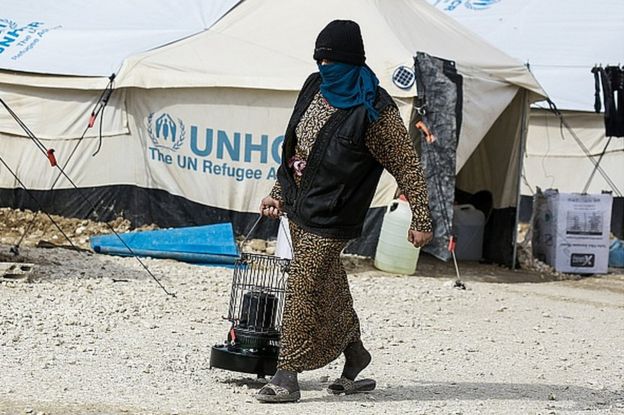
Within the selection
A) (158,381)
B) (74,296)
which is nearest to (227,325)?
(74,296)

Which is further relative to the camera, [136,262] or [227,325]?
[136,262]

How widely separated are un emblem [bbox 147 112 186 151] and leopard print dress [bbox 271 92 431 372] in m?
6.33

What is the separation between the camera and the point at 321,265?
19.6 ft

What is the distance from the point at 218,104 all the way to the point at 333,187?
6310 mm

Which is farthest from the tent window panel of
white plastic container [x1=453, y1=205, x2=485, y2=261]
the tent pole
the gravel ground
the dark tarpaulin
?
the tent pole

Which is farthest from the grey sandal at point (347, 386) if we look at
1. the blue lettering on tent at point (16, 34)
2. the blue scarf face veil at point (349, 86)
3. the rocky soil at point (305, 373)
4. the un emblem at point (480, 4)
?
the un emblem at point (480, 4)

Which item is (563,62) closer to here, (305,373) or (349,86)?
(305,373)

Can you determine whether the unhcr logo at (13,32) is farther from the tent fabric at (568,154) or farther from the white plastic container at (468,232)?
the tent fabric at (568,154)

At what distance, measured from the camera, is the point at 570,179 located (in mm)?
16031

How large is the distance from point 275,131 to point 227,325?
413cm

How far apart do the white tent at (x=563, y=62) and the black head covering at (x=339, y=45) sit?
32.6 feet

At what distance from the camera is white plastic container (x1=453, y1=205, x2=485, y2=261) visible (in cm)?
1348

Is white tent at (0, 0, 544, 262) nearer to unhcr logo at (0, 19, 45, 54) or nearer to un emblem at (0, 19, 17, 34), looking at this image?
unhcr logo at (0, 19, 45, 54)

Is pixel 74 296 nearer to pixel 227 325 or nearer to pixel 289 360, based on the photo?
pixel 227 325
